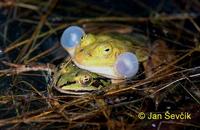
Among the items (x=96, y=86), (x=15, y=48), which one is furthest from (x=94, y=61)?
(x=15, y=48)

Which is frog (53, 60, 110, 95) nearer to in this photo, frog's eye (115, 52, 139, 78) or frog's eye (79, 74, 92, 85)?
frog's eye (79, 74, 92, 85)

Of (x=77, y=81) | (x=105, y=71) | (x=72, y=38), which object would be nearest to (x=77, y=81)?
(x=77, y=81)

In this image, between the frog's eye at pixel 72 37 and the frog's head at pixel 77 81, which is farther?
the frog's eye at pixel 72 37

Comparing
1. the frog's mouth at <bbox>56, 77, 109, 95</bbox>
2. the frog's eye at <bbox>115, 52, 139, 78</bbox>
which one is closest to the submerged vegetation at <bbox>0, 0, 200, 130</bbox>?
the frog's mouth at <bbox>56, 77, 109, 95</bbox>

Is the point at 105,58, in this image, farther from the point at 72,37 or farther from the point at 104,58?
the point at 72,37

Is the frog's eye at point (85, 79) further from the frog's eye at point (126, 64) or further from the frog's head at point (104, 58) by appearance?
the frog's eye at point (126, 64)

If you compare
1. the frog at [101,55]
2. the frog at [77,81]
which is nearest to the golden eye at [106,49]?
the frog at [101,55]

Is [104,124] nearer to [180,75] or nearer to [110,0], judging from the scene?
[180,75]
